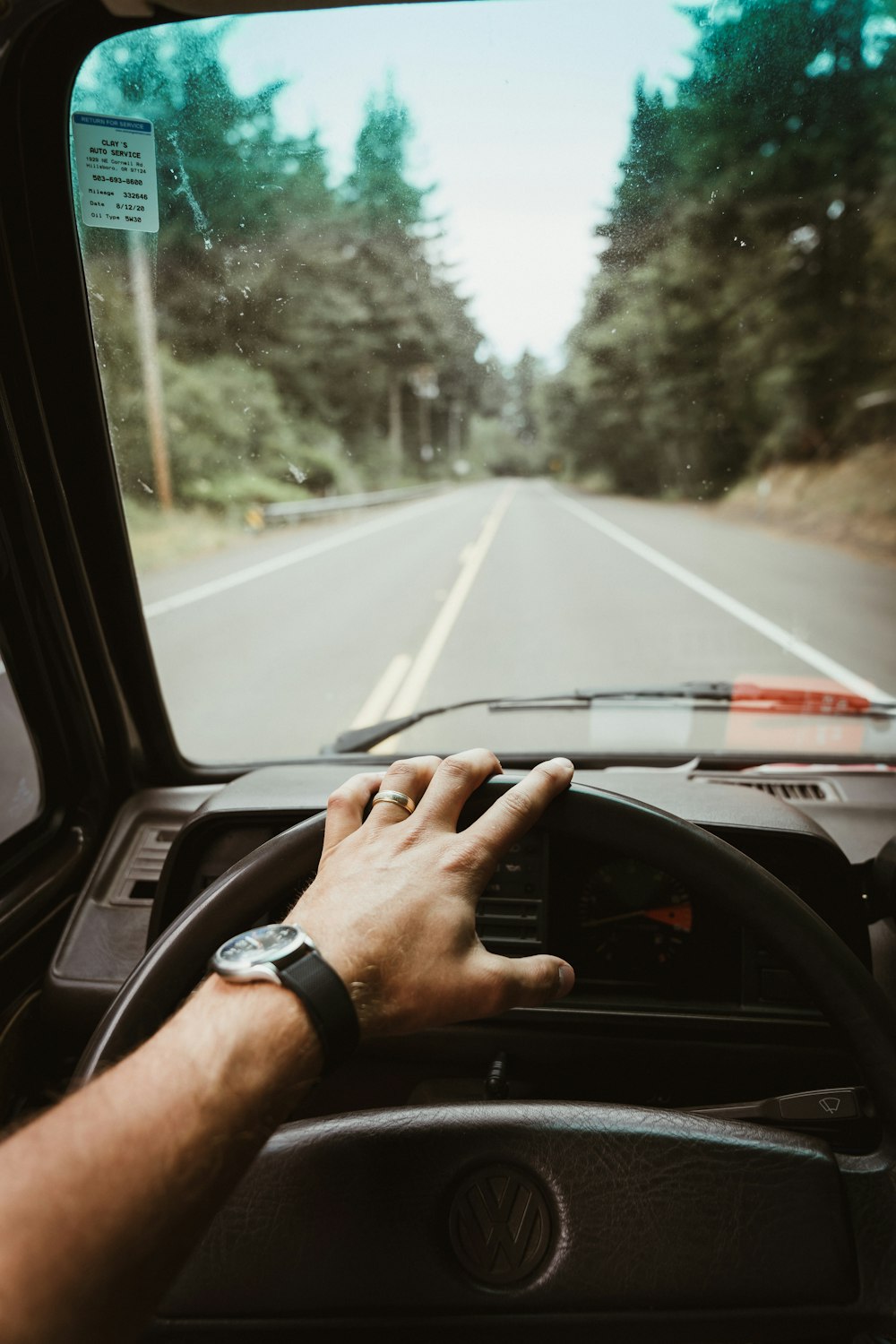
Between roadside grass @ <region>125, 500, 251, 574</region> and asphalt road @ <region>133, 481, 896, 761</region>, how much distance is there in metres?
0.09

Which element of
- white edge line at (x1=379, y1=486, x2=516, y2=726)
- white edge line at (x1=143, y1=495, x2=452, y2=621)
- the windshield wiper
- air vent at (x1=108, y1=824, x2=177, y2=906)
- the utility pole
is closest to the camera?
the utility pole

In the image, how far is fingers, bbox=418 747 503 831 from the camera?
1.28m

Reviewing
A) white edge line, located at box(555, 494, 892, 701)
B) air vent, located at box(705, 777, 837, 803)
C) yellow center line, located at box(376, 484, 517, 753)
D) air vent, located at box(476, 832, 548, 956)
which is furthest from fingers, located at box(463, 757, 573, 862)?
white edge line, located at box(555, 494, 892, 701)

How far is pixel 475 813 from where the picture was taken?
1.36m

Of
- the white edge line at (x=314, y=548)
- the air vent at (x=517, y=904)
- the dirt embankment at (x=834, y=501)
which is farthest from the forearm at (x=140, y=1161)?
the white edge line at (x=314, y=548)

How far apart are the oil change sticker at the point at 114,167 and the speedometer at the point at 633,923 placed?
206 cm

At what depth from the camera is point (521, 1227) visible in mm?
1553

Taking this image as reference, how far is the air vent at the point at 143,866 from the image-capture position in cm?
264

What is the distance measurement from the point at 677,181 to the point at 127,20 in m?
1.43

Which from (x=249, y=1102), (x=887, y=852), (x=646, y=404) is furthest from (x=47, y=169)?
(x=887, y=852)

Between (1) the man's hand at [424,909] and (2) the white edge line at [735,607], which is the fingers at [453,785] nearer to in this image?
(1) the man's hand at [424,909]

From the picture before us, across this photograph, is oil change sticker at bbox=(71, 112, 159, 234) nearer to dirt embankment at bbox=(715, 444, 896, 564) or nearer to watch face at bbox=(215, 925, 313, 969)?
watch face at bbox=(215, 925, 313, 969)

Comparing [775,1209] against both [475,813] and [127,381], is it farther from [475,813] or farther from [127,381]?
[127,381]

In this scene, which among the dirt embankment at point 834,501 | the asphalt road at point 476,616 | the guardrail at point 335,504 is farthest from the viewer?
the dirt embankment at point 834,501
